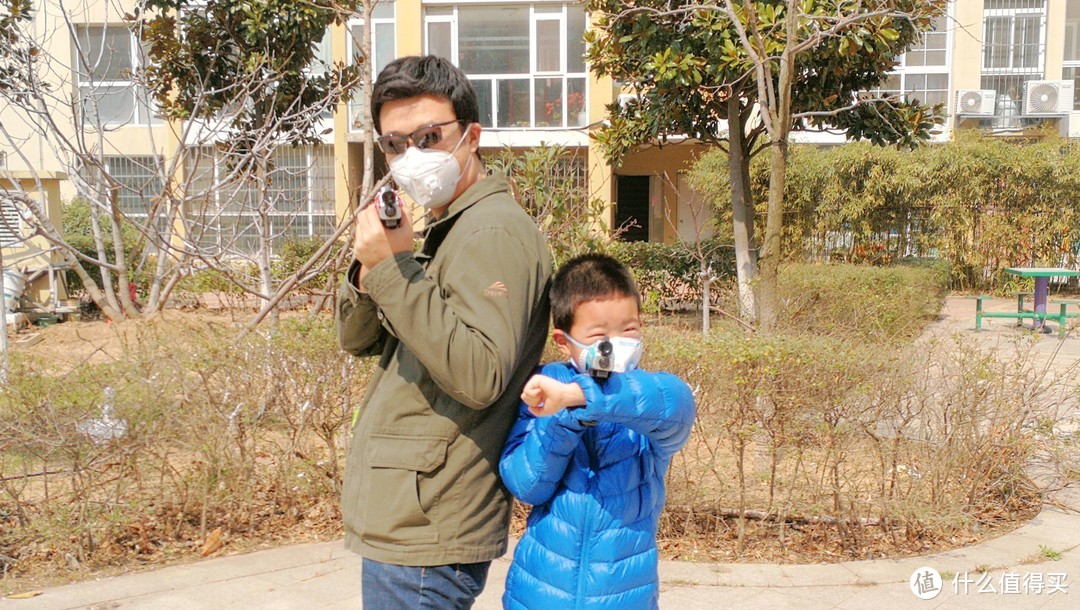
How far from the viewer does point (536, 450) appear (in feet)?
6.18

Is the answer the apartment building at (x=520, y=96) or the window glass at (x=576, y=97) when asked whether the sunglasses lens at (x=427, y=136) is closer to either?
the apartment building at (x=520, y=96)

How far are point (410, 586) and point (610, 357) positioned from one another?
1.89 ft

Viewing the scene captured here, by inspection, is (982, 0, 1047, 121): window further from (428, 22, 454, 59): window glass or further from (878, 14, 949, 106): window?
(428, 22, 454, 59): window glass

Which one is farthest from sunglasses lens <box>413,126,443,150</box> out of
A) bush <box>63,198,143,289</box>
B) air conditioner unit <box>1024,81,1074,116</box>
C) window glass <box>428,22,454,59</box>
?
air conditioner unit <box>1024,81,1074,116</box>

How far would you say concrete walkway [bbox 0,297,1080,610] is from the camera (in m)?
3.82

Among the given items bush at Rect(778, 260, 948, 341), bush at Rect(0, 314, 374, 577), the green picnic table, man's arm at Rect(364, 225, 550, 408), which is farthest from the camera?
the green picnic table

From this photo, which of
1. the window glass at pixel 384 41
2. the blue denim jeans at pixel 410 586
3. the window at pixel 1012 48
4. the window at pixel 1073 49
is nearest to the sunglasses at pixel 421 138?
the blue denim jeans at pixel 410 586

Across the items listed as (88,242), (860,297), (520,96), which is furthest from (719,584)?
(520,96)

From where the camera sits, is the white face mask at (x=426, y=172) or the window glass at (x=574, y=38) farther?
the window glass at (x=574, y=38)

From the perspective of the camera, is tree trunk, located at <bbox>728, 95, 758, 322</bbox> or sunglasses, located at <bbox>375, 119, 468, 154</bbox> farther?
tree trunk, located at <bbox>728, 95, 758, 322</bbox>

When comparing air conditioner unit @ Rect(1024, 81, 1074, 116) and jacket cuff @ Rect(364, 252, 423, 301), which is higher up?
air conditioner unit @ Rect(1024, 81, 1074, 116)

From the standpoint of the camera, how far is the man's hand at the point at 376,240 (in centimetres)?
171

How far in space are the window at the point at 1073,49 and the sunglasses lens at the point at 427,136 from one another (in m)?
27.3

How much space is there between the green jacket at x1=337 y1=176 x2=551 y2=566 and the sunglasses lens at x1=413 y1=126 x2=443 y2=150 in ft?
0.40
